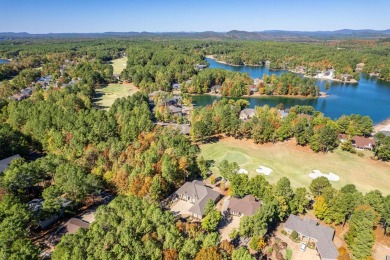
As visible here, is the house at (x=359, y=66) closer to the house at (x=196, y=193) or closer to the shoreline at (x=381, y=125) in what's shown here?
the shoreline at (x=381, y=125)

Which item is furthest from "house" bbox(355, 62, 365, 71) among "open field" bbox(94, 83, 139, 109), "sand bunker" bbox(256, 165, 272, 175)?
"sand bunker" bbox(256, 165, 272, 175)

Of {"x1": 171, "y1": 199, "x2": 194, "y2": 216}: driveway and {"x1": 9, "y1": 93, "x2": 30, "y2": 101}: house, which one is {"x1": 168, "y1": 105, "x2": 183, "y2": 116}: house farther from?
{"x1": 9, "y1": 93, "x2": 30, "y2": 101}: house

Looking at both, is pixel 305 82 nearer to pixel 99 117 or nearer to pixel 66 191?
pixel 99 117

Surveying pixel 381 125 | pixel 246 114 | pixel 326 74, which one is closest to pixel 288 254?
pixel 246 114

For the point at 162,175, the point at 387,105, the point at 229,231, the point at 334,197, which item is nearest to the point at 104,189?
the point at 162,175

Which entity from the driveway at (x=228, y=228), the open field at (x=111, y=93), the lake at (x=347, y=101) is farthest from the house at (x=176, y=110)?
the driveway at (x=228, y=228)

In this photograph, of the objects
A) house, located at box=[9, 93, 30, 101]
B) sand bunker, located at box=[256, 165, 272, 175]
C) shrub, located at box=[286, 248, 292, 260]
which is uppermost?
house, located at box=[9, 93, 30, 101]

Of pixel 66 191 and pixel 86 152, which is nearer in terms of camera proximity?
pixel 66 191
